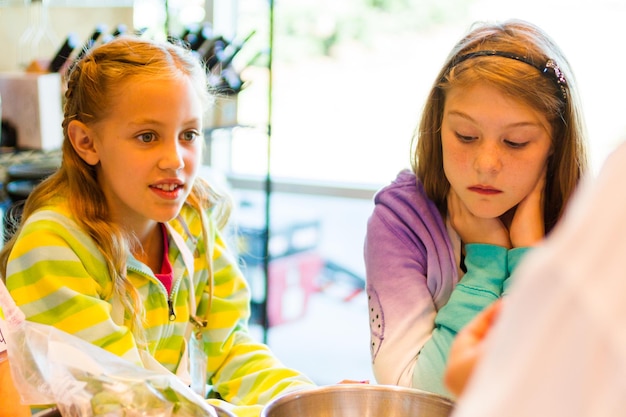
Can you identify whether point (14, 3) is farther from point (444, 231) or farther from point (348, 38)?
point (444, 231)

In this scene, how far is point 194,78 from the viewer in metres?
1.30

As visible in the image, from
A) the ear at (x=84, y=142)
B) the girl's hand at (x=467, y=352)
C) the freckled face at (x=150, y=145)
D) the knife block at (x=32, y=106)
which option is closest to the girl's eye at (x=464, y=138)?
the freckled face at (x=150, y=145)

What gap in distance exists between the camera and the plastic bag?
2.60 feet

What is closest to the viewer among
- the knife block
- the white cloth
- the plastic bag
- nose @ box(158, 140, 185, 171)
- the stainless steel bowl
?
the white cloth

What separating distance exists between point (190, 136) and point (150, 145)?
0.08 metres

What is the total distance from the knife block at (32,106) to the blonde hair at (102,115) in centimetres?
67

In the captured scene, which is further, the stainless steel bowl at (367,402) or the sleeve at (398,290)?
the sleeve at (398,290)

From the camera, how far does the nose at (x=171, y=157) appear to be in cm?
122

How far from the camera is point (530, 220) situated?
128cm

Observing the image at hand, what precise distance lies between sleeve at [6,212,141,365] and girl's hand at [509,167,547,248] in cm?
66

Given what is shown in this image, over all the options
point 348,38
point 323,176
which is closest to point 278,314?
point 323,176

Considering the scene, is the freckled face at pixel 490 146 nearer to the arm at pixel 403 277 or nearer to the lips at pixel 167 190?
the arm at pixel 403 277

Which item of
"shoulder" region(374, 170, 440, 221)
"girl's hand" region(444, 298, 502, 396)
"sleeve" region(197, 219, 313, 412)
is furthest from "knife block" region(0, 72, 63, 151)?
"girl's hand" region(444, 298, 502, 396)

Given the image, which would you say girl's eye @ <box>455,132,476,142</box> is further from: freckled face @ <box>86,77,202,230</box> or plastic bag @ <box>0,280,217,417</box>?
plastic bag @ <box>0,280,217,417</box>
